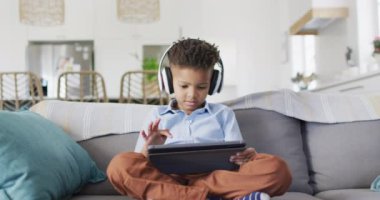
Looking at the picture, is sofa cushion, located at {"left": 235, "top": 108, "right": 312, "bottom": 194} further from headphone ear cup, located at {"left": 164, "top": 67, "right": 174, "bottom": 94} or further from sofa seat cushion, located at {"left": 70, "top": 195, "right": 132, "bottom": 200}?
sofa seat cushion, located at {"left": 70, "top": 195, "right": 132, "bottom": 200}

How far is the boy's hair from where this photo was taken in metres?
1.52

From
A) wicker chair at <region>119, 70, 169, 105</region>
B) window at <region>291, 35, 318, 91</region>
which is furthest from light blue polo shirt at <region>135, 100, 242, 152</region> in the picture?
window at <region>291, 35, 318, 91</region>

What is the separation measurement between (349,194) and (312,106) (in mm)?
441

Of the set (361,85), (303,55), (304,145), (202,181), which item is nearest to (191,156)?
(202,181)

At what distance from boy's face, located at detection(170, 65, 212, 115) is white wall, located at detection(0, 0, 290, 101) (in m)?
4.53

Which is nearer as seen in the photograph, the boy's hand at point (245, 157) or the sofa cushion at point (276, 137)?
the boy's hand at point (245, 157)

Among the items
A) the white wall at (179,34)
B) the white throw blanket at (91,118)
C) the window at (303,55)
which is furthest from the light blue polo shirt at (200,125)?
the white wall at (179,34)

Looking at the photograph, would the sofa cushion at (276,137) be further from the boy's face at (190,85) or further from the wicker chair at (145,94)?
the wicker chair at (145,94)

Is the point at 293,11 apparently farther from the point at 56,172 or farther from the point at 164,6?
the point at 56,172

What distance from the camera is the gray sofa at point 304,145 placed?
68.3 inches

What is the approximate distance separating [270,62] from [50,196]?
5.71 meters

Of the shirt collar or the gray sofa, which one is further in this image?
the gray sofa

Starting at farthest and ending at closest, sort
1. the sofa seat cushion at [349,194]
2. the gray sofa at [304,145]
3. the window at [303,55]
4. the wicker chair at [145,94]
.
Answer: the window at [303,55] → the wicker chair at [145,94] → the gray sofa at [304,145] → the sofa seat cushion at [349,194]

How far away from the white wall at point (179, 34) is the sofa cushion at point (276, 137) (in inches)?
172
